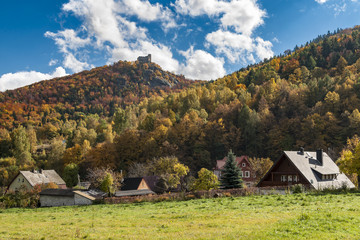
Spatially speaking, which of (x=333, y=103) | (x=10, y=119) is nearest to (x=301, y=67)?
(x=333, y=103)

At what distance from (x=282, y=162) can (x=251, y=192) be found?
1493 cm

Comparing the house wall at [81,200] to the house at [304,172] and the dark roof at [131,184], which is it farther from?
the house at [304,172]

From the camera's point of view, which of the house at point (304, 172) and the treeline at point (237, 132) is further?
the treeline at point (237, 132)

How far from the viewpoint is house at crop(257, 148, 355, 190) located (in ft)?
135

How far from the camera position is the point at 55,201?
42969mm

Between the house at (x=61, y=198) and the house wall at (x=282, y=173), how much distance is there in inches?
1023

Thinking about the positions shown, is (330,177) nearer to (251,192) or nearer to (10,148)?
(251,192)

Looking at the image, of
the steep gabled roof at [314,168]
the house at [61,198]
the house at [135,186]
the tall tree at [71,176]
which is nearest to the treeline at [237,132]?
the tall tree at [71,176]

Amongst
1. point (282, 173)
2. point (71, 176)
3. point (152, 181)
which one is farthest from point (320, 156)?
point (71, 176)

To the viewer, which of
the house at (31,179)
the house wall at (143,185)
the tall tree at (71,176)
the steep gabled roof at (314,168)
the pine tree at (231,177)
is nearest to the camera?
the steep gabled roof at (314,168)

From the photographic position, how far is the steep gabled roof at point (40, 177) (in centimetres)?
6806

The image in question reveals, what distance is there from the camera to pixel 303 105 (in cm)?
9150

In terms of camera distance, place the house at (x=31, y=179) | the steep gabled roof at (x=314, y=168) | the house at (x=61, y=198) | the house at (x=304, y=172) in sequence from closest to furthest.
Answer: the house at (x=61, y=198) < the steep gabled roof at (x=314, y=168) < the house at (x=304, y=172) < the house at (x=31, y=179)

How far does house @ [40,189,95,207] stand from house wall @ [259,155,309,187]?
2598 centimetres
